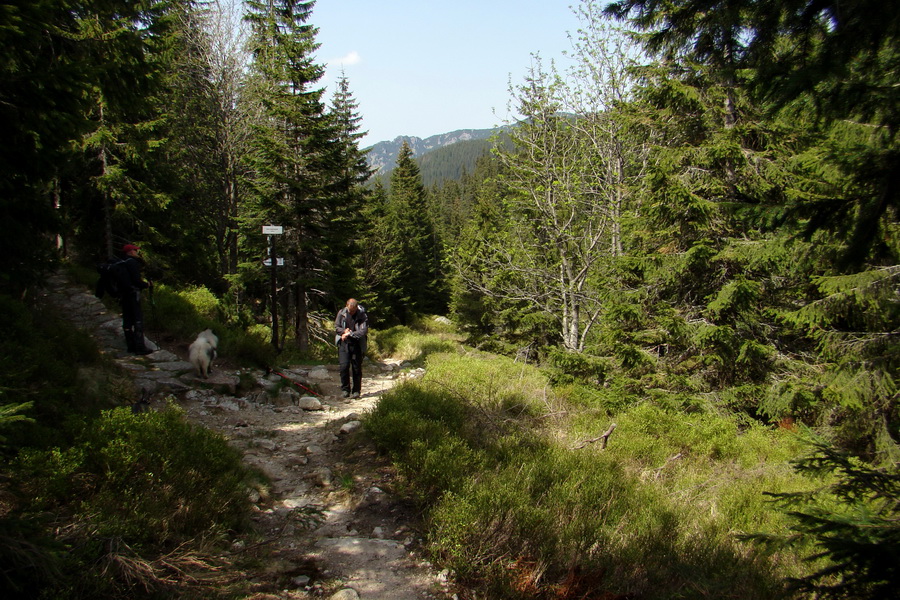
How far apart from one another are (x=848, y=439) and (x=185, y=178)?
23000 mm

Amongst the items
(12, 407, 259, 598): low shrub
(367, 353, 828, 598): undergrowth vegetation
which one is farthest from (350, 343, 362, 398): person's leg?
(12, 407, 259, 598): low shrub

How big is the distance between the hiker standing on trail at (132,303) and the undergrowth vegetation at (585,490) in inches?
192

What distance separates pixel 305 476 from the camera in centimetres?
504

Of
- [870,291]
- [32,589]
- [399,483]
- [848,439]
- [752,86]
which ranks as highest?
[752,86]

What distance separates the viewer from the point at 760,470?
612 cm

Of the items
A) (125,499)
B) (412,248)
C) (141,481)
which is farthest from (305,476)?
(412,248)

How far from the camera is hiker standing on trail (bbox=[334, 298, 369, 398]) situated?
8352 mm

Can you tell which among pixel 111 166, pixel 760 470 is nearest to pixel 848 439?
pixel 760 470

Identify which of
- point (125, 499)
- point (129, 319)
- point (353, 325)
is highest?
point (129, 319)

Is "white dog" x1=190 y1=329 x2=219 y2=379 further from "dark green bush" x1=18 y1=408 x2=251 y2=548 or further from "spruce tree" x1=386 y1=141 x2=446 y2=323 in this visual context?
"spruce tree" x1=386 y1=141 x2=446 y2=323

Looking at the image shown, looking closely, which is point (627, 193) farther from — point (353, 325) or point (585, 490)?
point (585, 490)

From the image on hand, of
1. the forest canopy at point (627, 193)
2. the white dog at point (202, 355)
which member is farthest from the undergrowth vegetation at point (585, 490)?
the white dog at point (202, 355)

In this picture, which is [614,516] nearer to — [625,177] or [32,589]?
[32,589]

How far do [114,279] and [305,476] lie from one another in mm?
5406
